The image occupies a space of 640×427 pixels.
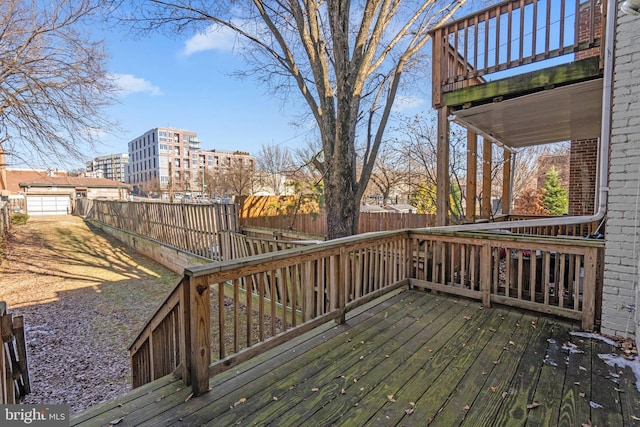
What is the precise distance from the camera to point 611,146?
3.00m

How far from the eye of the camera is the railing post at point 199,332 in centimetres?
202

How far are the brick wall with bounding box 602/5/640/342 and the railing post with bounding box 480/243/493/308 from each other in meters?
1.01

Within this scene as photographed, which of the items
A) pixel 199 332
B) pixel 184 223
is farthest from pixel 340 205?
pixel 184 223

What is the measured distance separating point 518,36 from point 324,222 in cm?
661

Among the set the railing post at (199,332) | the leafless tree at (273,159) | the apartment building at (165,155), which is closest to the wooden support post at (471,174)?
the railing post at (199,332)

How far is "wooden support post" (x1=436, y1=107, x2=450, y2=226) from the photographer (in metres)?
4.42

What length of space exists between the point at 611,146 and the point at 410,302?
2550mm

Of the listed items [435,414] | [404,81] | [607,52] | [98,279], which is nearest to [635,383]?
[435,414]

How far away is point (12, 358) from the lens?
2.77 meters

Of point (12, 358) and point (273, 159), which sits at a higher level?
point (273, 159)

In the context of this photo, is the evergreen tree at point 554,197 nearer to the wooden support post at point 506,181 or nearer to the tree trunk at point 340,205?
the wooden support post at point 506,181

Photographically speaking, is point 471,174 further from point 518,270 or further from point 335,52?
point 335,52

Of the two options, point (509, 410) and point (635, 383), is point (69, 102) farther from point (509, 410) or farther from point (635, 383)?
point (635, 383)

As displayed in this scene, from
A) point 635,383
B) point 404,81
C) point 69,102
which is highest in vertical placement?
point 404,81
